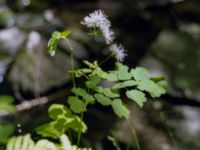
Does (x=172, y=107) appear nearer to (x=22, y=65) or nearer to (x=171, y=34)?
(x=171, y=34)

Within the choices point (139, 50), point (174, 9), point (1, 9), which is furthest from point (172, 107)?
point (1, 9)

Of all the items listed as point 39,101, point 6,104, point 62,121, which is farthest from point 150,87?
point 39,101

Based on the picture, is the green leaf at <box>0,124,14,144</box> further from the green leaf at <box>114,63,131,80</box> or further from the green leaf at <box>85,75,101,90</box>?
the green leaf at <box>114,63,131,80</box>

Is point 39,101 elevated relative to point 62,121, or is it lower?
elevated

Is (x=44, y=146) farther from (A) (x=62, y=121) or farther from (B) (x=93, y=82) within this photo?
(B) (x=93, y=82)

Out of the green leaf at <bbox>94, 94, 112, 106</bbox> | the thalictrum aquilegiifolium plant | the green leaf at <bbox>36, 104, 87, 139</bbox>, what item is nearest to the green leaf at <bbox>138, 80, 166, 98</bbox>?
the thalictrum aquilegiifolium plant

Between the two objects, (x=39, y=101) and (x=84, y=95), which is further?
(x=39, y=101)

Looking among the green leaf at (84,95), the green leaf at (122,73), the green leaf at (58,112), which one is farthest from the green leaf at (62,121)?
the green leaf at (122,73)

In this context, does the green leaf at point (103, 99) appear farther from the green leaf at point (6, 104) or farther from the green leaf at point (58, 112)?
the green leaf at point (6, 104)
